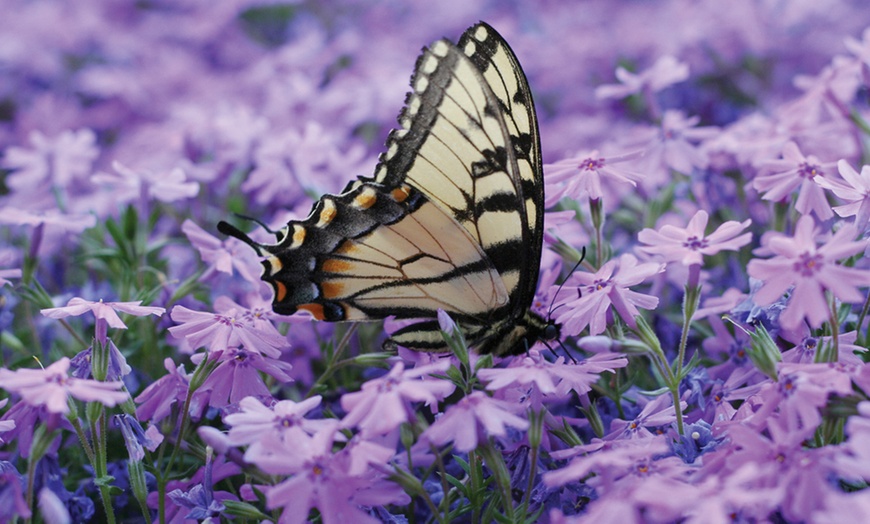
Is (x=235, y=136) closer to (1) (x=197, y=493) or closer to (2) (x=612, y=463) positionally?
(1) (x=197, y=493)

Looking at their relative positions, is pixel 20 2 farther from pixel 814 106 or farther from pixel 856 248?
pixel 856 248

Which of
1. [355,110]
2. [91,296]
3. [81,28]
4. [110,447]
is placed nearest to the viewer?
[110,447]

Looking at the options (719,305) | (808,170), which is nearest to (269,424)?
(719,305)

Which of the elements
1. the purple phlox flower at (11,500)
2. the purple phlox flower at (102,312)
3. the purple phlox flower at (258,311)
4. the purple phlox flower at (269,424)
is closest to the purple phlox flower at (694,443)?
the purple phlox flower at (269,424)

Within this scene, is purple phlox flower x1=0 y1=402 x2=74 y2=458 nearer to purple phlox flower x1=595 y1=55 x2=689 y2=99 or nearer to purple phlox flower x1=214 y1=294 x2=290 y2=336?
purple phlox flower x1=214 y1=294 x2=290 y2=336

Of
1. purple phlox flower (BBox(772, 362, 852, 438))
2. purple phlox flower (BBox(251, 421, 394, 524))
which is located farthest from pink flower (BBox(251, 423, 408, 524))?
purple phlox flower (BBox(772, 362, 852, 438))

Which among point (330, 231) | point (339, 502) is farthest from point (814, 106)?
point (339, 502)
